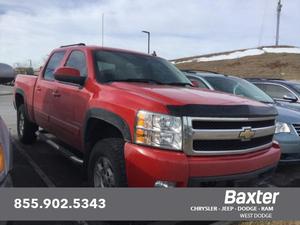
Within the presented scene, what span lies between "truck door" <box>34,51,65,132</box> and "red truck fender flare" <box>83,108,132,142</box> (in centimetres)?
141

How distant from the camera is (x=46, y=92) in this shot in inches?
236

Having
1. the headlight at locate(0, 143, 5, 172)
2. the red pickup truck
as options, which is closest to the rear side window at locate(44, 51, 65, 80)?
the red pickup truck

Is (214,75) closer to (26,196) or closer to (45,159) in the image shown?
(45,159)

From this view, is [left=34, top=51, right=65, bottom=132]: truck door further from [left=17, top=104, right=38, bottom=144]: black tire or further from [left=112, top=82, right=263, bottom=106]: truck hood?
[left=112, top=82, right=263, bottom=106]: truck hood

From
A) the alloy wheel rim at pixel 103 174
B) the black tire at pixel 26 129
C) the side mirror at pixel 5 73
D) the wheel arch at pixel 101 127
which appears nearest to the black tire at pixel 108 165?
the alloy wheel rim at pixel 103 174

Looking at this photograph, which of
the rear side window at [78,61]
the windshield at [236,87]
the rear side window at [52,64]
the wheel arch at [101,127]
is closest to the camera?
the wheel arch at [101,127]

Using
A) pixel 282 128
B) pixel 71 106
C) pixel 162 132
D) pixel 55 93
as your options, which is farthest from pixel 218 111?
pixel 282 128

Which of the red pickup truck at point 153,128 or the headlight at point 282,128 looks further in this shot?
the headlight at point 282,128

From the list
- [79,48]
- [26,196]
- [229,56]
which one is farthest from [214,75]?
[229,56]

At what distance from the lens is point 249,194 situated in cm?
374

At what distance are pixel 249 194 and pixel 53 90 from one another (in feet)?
10.6

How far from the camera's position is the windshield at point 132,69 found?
482cm

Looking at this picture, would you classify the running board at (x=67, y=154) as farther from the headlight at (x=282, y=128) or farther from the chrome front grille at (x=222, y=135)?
the headlight at (x=282, y=128)

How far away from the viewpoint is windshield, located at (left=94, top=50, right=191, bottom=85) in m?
4.82
